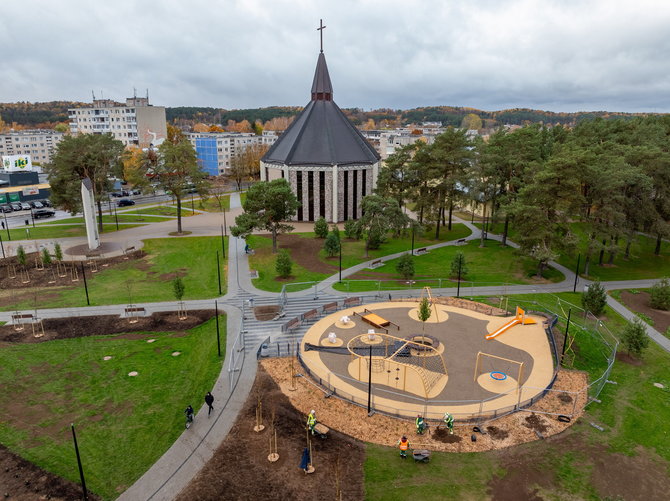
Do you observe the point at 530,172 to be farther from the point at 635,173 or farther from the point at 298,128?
the point at 298,128

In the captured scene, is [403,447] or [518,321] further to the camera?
[518,321]

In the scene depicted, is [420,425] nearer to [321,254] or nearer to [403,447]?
[403,447]

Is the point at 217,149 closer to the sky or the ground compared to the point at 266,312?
closer to the sky

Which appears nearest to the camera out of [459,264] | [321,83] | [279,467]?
[279,467]

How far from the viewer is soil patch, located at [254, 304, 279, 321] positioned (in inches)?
1361

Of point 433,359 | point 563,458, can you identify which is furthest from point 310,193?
point 563,458

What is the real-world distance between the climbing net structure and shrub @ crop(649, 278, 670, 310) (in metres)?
21.5

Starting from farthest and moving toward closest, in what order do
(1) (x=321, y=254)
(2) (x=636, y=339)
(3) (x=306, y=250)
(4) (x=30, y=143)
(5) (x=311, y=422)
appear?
(4) (x=30, y=143) < (3) (x=306, y=250) < (1) (x=321, y=254) < (2) (x=636, y=339) < (5) (x=311, y=422)

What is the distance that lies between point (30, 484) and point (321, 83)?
65864 mm

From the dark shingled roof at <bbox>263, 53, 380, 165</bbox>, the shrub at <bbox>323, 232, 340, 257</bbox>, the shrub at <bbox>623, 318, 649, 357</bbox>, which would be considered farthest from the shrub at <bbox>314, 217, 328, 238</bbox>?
the shrub at <bbox>623, 318, 649, 357</bbox>

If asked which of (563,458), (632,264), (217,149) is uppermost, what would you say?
(217,149)

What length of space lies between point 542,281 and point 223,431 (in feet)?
114

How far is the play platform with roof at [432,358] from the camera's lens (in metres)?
24.0

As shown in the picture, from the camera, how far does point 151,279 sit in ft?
142
